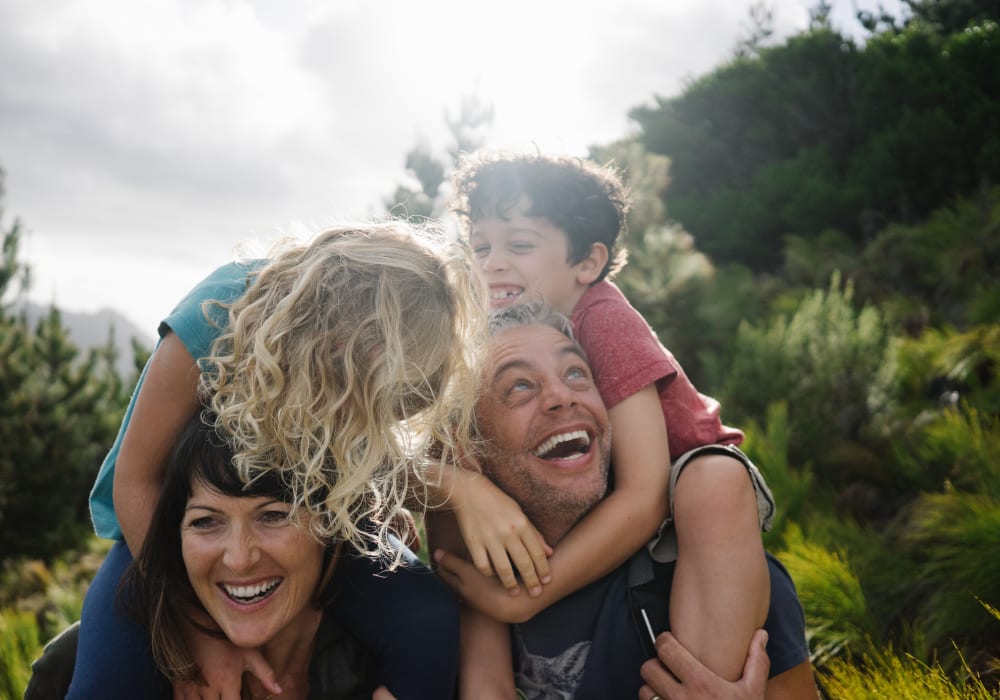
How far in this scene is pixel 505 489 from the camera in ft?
6.96

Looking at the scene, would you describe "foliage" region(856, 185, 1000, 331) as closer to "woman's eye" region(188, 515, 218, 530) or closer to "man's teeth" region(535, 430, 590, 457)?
"man's teeth" region(535, 430, 590, 457)

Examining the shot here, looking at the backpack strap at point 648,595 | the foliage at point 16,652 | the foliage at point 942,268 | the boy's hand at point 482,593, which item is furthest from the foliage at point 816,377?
the foliage at point 16,652

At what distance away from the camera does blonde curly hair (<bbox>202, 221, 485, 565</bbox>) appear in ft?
5.68

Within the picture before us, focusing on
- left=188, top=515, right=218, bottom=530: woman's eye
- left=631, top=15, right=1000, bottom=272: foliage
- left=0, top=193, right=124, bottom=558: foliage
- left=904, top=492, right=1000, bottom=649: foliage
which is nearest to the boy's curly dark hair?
left=188, top=515, right=218, bottom=530: woman's eye

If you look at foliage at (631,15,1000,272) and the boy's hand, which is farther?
foliage at (631,15,1000,272)

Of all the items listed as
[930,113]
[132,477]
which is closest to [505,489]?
[132,477]

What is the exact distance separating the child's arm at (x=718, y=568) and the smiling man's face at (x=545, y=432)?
274mm

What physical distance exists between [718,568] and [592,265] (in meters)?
1.27

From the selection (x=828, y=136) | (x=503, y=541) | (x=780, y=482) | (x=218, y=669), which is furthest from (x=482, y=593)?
(x=828, y=136)

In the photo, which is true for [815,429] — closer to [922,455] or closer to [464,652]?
[922,455]

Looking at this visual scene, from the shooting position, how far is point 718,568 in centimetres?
189

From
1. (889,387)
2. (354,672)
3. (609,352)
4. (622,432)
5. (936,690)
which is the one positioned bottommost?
(889,387)

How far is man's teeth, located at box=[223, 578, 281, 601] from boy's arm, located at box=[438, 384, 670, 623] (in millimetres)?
526

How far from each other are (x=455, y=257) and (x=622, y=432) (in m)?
0.71
